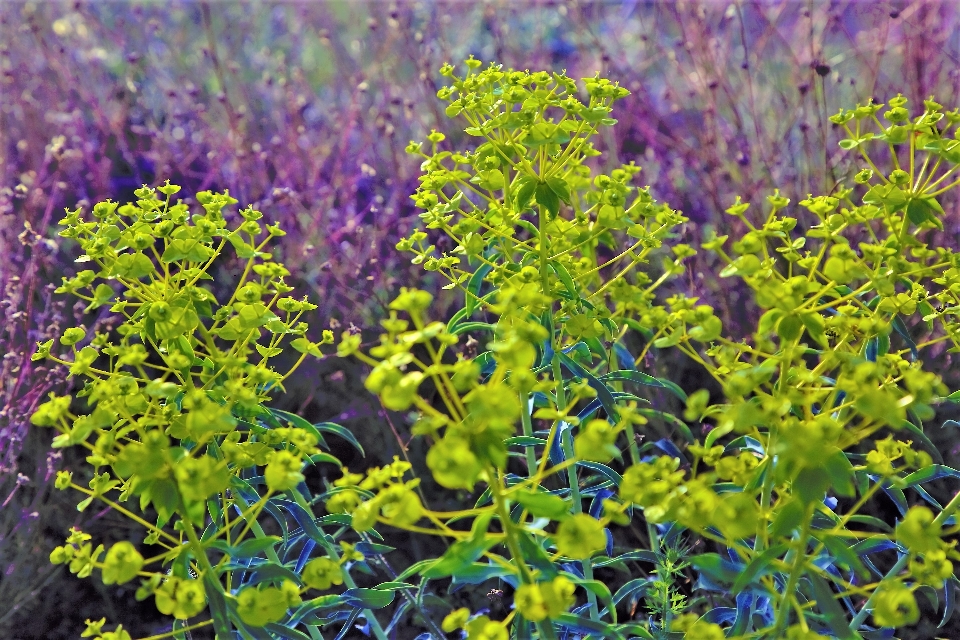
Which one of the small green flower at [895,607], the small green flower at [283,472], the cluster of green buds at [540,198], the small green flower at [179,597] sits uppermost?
the cluster of green buds at [540,198]

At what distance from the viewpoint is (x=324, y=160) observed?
4.12 metres

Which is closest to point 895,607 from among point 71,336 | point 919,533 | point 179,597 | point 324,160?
point 919,533

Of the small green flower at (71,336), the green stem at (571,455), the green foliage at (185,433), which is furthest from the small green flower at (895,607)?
the small green flower at (71,336)

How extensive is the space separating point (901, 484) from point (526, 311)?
2.28 ft

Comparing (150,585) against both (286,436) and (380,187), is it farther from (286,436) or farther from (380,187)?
(380,187)

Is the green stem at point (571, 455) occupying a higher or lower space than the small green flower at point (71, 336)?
lower

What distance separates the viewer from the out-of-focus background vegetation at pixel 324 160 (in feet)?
9.66

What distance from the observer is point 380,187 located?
4.09m

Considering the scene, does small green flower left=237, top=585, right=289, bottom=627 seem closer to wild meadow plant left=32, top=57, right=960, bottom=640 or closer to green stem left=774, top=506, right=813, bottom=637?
wild meadow plant left=32, top=57, right=960, bottom=640

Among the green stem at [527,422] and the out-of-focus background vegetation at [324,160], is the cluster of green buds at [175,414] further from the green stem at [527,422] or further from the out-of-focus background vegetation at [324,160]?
the out-of-focus background vegetation at [324,160]

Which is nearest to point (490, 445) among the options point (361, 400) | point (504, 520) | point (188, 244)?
point (504, 520)

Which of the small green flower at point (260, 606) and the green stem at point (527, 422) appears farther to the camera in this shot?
the green stem at point (527, 422)

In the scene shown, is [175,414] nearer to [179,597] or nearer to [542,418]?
[179,597]

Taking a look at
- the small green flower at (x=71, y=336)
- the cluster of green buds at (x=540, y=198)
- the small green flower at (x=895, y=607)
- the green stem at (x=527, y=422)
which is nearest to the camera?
the small green flower at (x=895, y=607)
